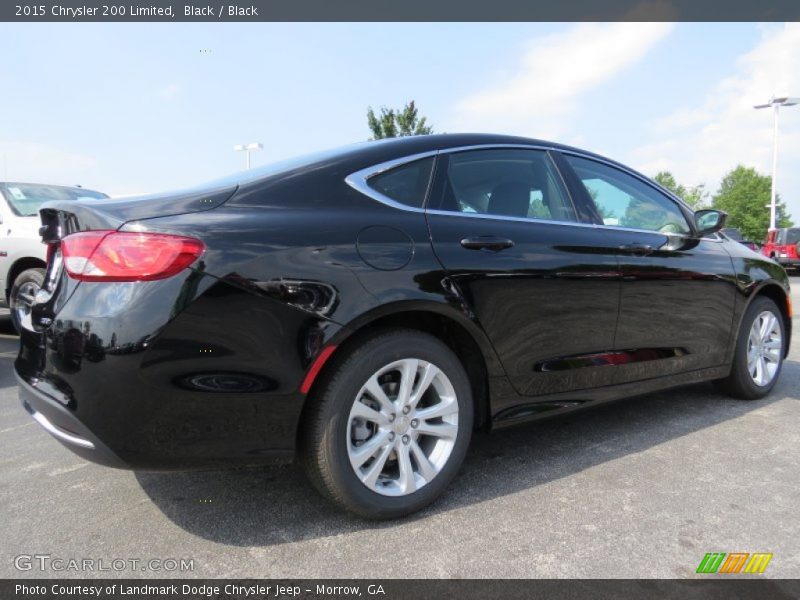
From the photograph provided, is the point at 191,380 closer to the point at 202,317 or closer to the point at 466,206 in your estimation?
the point at 202,317

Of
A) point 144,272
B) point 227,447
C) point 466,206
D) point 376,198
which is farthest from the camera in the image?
point 466,206

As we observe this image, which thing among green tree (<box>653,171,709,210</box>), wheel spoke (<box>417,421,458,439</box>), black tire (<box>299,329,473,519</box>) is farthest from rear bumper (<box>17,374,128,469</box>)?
green tree (<box>653,171,709,210</box>)

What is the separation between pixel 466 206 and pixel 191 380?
4.43 feet

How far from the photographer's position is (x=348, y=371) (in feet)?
6.61

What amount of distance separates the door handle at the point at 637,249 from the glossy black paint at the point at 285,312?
200mm

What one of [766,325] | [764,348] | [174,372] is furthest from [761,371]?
[174,372]

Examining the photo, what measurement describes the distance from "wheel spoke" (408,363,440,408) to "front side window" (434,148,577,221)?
0.67 metres

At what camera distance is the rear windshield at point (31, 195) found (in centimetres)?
610

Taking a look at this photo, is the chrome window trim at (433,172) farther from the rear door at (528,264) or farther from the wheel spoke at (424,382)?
the wheel spoke at (424,382)

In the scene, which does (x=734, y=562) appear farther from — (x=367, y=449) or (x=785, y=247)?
(x=785, y=247)

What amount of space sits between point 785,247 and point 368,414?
872 inches

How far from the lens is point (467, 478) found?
258cm

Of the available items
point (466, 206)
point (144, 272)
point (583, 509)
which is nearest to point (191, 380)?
point (144, 272)

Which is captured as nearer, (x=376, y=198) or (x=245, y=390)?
(x=245, y=390)
